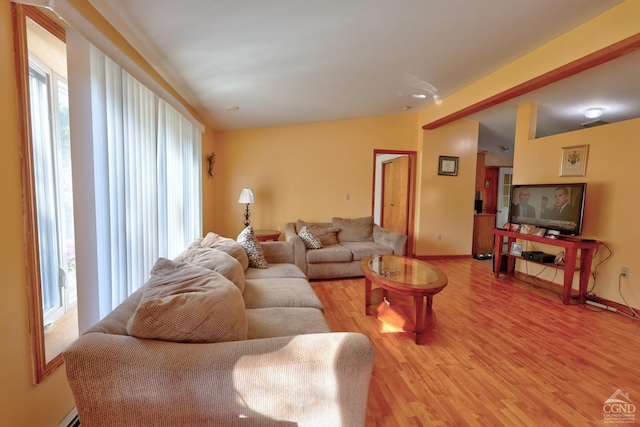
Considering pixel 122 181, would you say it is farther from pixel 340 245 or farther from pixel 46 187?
pixel 340 245

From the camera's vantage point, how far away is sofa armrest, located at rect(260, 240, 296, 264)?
2.98 metres

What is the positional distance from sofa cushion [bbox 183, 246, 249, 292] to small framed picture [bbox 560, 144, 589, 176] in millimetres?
3932

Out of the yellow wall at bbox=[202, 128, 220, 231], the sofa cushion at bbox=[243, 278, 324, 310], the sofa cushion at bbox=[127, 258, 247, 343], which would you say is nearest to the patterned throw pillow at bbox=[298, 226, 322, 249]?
the sofa cushion at bbox=[243, 278, 324, 310]

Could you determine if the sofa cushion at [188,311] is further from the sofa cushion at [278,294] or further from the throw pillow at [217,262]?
the sofa cushion at [278,294]

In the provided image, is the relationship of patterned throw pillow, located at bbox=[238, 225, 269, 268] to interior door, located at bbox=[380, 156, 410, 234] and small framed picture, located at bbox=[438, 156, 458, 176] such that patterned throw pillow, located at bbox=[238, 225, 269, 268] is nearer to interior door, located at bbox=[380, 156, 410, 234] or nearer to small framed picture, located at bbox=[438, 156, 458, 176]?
interior door, located at bbox=[380, 156, 410, 234]

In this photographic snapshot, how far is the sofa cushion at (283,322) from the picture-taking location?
4.69ft

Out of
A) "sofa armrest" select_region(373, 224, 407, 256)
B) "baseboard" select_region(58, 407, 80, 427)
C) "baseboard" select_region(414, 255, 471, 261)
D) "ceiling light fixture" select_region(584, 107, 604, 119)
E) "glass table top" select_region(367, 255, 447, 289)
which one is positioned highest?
"ceiling light fixture" select_region(584, 107, 604, 119)

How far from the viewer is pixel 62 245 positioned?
5.46 feet

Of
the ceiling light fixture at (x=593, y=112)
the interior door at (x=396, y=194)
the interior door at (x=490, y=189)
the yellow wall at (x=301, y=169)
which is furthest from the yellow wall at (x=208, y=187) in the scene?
the interior door at (x=490, y=189)

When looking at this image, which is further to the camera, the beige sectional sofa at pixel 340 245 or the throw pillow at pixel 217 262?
the beige sectional sofa at pixel 340 245

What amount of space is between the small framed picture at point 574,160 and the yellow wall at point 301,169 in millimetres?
2269

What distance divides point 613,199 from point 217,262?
4013mm

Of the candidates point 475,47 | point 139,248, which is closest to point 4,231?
point 139,248

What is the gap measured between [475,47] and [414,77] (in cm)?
71
